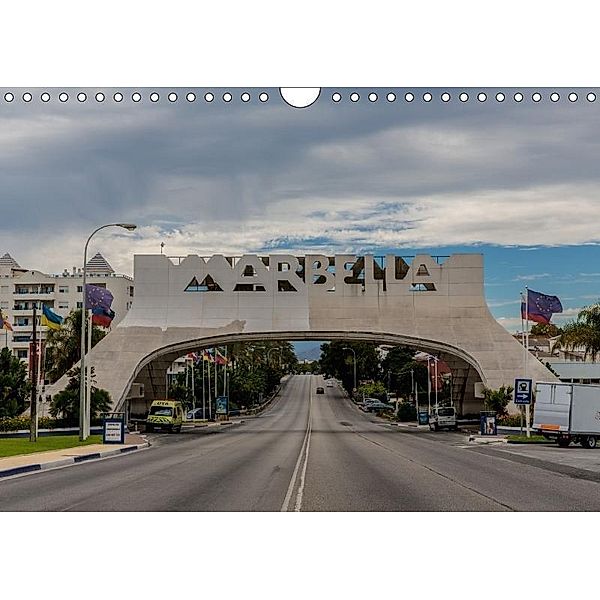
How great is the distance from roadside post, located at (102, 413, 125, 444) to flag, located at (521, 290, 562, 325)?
16.8 m

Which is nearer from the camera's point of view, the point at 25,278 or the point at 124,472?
the point at 25,278

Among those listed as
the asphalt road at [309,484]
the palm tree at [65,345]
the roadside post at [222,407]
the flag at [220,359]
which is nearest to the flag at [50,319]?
the palm tree at [65,345]

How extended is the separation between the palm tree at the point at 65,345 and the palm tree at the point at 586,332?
7480mm

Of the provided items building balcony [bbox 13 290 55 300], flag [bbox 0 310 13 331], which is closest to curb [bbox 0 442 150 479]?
flag [bbox 0 310 13 331]

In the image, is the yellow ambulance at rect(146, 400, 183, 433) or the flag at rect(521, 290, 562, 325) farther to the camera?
the yellow ambulance at rect(146, 400, 183, 433)

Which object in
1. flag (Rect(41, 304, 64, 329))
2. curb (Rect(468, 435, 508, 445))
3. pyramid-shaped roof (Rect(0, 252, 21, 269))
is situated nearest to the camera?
pyramid-shaped roof (Rect(0, 252, 21, 269))

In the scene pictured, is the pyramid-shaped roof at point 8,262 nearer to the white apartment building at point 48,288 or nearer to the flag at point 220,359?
the white apartment building at point 48,288

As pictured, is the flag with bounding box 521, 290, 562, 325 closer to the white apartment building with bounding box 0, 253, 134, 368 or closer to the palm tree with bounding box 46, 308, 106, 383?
the white apartment building with bounding box 0, 253, 134, 368

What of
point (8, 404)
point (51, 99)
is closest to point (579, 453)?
point (51, 99)

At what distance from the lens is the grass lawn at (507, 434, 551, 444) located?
22953 millimetres

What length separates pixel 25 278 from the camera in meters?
12.3

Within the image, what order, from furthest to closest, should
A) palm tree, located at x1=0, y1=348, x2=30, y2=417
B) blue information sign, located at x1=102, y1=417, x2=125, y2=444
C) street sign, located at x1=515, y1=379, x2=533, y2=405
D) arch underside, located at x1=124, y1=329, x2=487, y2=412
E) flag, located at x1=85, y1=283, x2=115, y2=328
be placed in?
blue information sign, located at x1=102, y1=417, x2=125, y2=444 < palm tree, located at x1=0, y1=348, x2=30, y2=417 < arch underside, located at x1=124, y1=329, x2=487, y2=412 < street sign, located at x1=515, y1=379, x2=533, y2=405 < flag, located at x1=85, y1=283, x2=115, y2=328

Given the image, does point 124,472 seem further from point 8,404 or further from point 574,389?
point 8,404

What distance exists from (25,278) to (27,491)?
3656 mm
